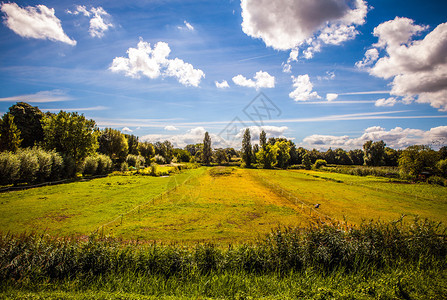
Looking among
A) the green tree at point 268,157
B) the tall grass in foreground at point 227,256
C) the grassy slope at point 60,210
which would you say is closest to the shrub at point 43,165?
the grassy slope at point 60,210

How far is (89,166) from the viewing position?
45531mm

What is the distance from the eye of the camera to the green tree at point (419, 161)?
160 ft

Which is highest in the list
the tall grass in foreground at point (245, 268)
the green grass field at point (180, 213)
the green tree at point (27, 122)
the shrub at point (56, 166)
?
the green tree at point (27, 122)

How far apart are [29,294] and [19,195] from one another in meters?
26.9

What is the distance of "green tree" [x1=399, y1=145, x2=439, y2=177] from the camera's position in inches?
1923

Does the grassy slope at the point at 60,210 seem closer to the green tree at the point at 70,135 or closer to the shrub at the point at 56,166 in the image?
the shrub at the point at 56,166

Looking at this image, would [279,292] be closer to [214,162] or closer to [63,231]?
[63,231]

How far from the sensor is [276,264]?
8.00 meters

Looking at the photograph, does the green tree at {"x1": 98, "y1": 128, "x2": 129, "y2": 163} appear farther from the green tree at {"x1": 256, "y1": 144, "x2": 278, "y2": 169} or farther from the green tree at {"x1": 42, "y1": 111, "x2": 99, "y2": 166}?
the green tree at {"x1": 256, "y1": 144, "x2": 278, "y2": 169}

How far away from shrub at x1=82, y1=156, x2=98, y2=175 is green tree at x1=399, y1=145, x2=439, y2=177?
88865 mm

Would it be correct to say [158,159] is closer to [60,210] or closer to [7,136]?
[7,136]

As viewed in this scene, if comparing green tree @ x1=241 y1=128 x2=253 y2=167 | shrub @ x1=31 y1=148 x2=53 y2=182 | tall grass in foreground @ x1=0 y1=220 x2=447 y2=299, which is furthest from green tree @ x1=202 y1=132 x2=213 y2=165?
tall grass in foreground @ x1=0 y1=220 x2=447 y2=299

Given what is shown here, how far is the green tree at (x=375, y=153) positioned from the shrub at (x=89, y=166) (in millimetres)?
120850

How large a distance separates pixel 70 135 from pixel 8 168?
2419cm
